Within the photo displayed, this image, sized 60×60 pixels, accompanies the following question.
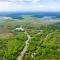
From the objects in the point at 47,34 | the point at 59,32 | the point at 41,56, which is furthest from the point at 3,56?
the point at 59,32

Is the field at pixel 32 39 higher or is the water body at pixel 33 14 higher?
the water body at pixel 33 14

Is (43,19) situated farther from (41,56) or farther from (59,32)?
(41,56)

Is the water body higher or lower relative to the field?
higher

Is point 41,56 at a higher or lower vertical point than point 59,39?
→ lower

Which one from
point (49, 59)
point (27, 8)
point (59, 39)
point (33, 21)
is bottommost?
point (49, 59)

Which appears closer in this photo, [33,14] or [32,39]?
[32,39]

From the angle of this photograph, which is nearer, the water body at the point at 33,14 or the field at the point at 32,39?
the field at the point at 32,39

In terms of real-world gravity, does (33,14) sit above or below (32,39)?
above

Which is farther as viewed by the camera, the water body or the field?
the water body
